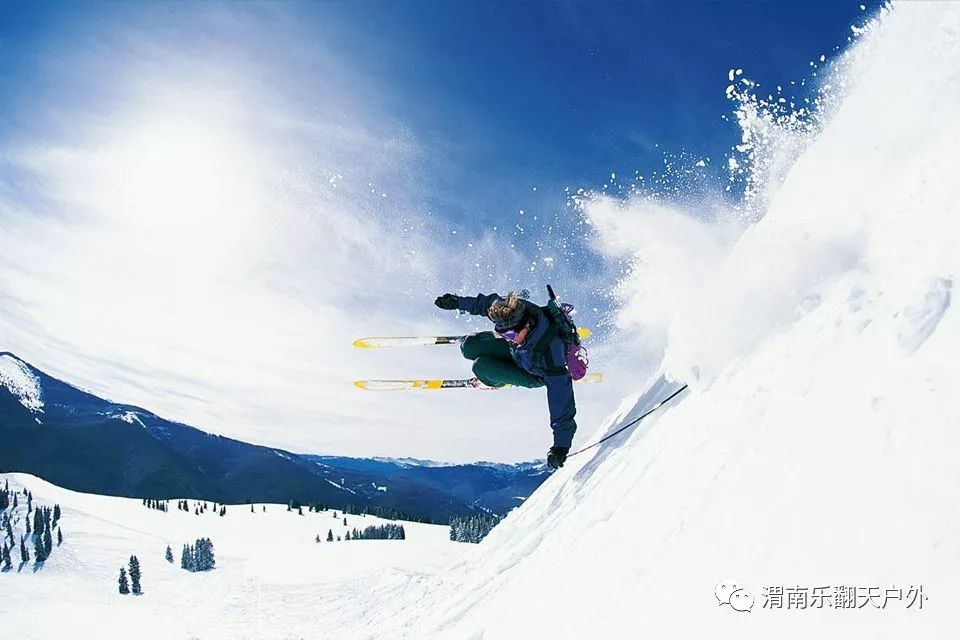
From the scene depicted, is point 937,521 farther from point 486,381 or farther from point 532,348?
point 486,381

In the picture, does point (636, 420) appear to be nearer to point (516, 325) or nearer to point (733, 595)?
point (516, 325)

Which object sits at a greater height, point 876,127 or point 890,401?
point 876,127

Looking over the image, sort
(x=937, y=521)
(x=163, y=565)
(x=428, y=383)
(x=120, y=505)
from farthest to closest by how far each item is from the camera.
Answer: (x=120, y=505) → (x=163, y=565) → (x=428, y=383) → (x=937, y=521)

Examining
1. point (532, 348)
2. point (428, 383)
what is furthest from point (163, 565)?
point (532, 348)

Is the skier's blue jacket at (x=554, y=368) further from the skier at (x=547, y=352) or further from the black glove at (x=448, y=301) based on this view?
the black glove at (x=448, y=301)

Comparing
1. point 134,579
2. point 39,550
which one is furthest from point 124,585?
point 39,550

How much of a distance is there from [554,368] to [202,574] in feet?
295

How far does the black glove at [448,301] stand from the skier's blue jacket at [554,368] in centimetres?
212

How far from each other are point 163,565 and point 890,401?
114294 millimetres

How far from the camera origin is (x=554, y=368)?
8.43 meters

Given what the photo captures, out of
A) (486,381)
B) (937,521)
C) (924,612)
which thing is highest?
(486,381)

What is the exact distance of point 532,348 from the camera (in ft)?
27.6

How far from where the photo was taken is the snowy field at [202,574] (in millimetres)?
13945

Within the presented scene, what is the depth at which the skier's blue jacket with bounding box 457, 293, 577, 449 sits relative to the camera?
830cm
